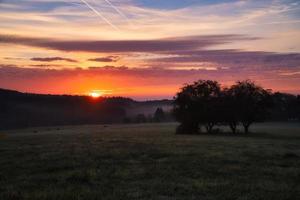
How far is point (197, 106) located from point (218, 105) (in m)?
4.73

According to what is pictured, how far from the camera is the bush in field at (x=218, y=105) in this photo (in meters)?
99.1

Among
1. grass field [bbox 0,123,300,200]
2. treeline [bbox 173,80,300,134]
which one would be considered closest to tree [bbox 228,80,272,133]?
treeline [bbox 173,80,300,134]

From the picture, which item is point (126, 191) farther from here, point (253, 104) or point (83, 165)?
point (253, 104)

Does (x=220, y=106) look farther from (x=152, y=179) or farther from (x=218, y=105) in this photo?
(x=152, y=179)

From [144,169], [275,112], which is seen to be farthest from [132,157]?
[275,112]

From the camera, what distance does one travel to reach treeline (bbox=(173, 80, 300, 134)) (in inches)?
3903

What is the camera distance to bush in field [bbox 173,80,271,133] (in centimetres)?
9912

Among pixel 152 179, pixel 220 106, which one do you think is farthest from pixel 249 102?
pixel 152 179

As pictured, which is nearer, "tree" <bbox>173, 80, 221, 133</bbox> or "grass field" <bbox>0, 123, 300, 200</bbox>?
"grass field" <bbox>0, 123, 300, 200</bbox>

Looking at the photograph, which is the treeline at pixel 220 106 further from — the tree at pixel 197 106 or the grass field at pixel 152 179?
the grass field at pixel 152 179

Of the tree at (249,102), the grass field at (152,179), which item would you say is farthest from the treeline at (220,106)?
the grass field at (152,179)

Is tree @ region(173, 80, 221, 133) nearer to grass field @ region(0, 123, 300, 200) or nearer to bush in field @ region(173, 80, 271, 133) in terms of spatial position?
bush in field @ region(173, 80, 271, 133)

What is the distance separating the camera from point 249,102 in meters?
99.8

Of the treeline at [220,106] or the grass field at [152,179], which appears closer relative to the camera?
the grass field at [152,179]
